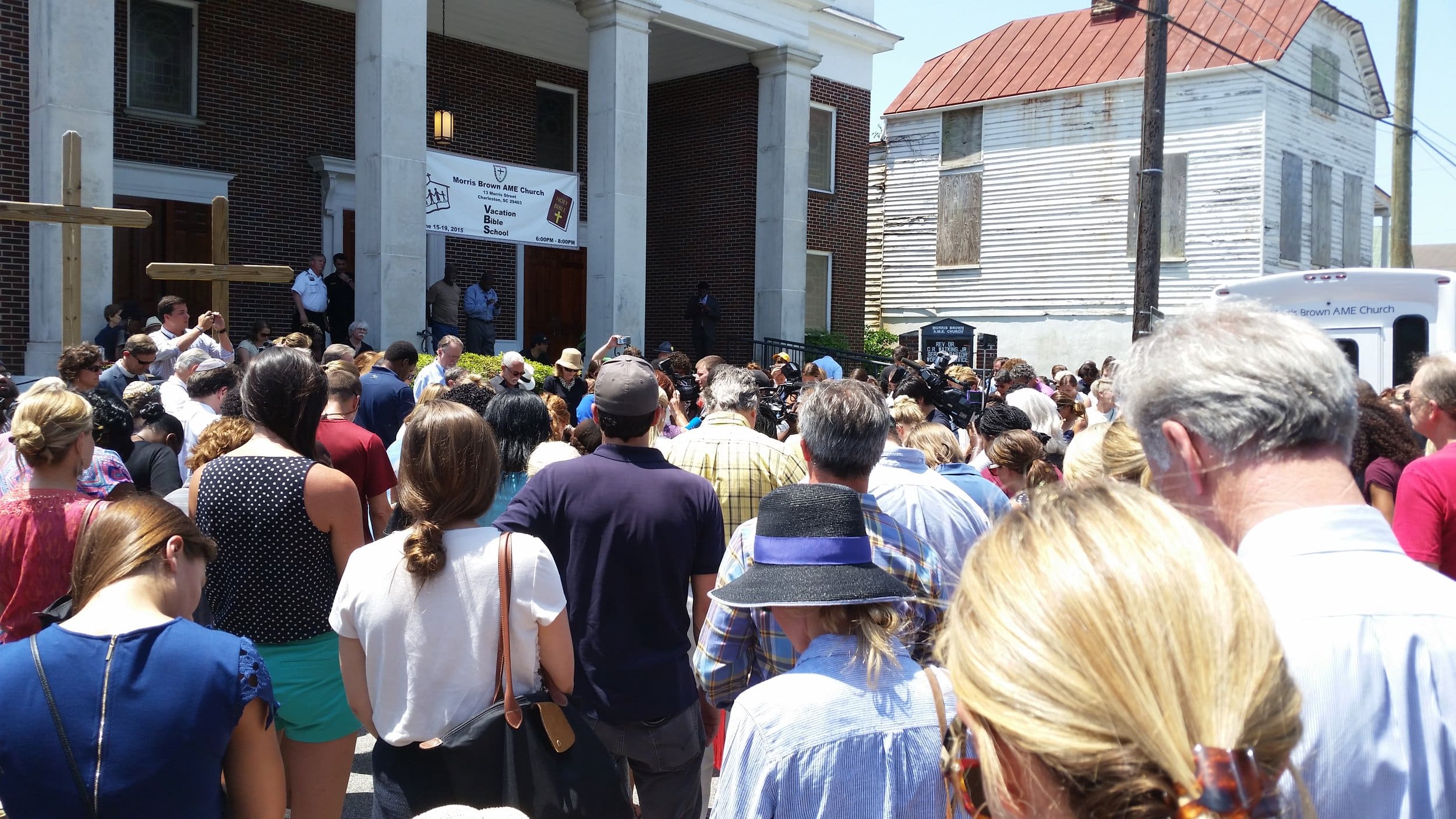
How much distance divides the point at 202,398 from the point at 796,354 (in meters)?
13.4

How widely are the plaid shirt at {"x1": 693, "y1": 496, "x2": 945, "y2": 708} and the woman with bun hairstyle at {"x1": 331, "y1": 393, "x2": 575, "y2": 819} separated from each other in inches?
16.0

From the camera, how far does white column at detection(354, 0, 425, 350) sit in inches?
510

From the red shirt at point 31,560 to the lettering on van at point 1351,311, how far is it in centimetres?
979

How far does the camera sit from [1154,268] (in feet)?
41.3

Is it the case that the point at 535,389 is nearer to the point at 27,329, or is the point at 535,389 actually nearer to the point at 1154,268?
the point at 27,329

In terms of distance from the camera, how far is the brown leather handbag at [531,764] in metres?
2.73

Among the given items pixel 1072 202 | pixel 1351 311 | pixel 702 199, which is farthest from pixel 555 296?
pixel 1351 311

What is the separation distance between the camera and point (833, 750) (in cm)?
200

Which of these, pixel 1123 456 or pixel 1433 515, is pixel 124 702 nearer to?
pixel 1123 456

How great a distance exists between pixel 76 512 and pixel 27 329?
11155mm

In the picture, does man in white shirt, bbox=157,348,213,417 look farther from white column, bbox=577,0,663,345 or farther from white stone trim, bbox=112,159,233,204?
white stone trim, bbox=112,159,233,204

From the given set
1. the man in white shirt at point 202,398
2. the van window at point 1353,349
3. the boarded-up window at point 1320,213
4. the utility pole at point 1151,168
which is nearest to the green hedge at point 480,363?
the man in white shirt at point 202,398

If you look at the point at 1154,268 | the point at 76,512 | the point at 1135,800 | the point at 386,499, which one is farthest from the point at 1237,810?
the point at 1154,268

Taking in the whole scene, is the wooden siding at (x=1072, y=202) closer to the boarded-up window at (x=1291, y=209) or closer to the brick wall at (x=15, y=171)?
the boarded-up window at (x=1291, y=209)
